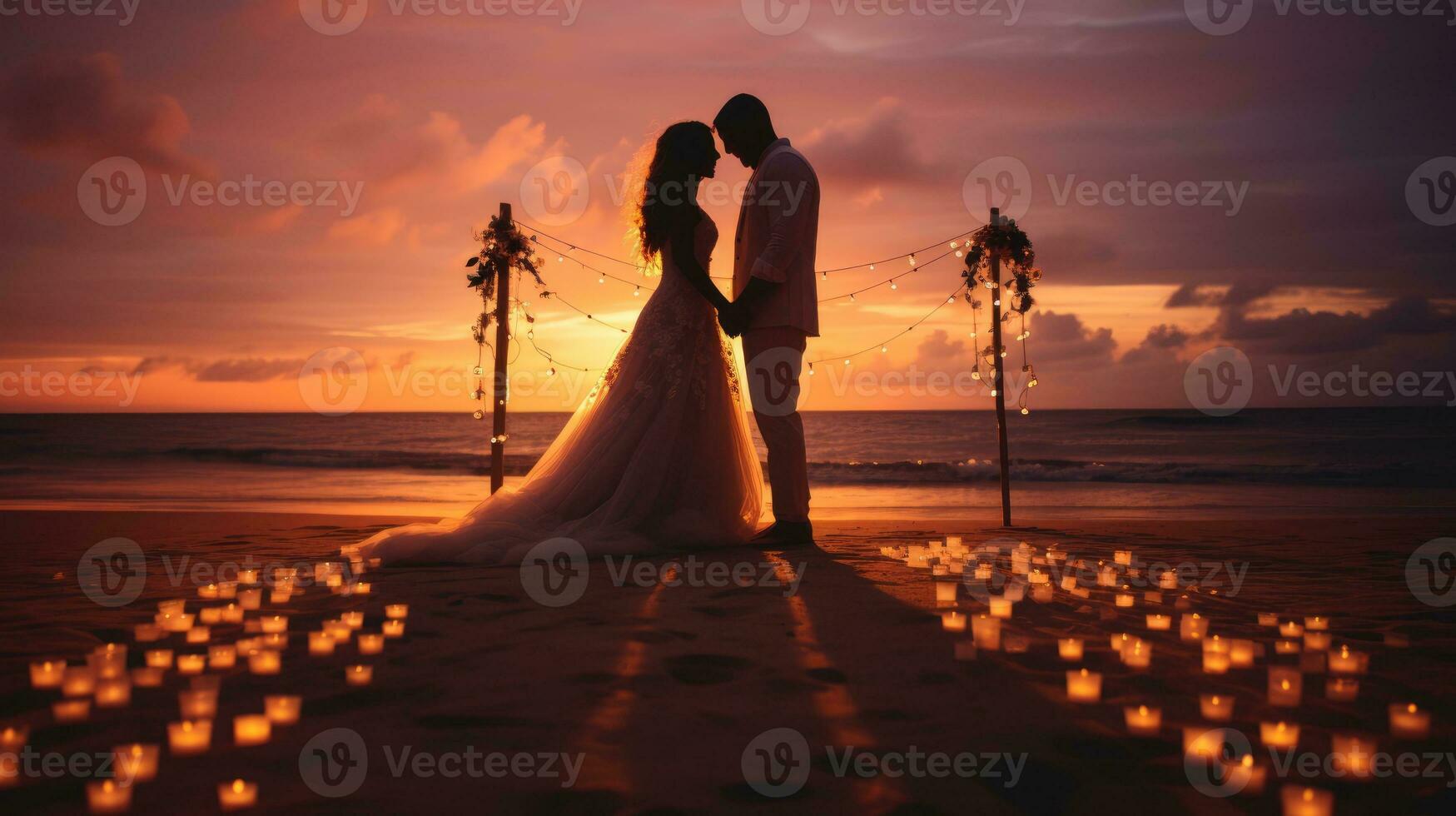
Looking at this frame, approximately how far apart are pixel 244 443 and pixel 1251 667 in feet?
114

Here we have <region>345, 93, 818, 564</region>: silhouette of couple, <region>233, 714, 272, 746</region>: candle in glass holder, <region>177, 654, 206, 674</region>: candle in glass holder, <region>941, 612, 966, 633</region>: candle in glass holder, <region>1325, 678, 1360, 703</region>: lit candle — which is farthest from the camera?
<region>345, 93, 818, 564</region>: silhouette of couple

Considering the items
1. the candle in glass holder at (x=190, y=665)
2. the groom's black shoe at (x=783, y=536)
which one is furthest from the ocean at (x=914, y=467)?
the candle in glass holder at (x=190, y=665)

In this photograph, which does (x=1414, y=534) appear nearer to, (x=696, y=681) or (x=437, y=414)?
(x=696, y=681)

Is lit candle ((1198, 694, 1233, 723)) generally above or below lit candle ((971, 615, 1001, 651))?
below

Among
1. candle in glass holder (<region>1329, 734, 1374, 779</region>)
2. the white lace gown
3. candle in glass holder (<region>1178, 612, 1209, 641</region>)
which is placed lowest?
candle in glass holder (<region>1329, 734, 1374, 779</region>)

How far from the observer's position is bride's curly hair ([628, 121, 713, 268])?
17.2ft

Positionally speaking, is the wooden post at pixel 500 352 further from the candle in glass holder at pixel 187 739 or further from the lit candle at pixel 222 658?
the candle in glass holder at pixel 187 739

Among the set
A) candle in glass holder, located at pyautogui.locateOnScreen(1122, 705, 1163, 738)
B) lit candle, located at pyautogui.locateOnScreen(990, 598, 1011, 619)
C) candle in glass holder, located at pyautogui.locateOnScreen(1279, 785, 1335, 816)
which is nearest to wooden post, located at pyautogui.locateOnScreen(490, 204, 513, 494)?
lit candle, located at pyautogui.locateOnScreen(990, 598, 1011, 619)

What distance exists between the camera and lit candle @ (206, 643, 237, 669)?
2.60 meters

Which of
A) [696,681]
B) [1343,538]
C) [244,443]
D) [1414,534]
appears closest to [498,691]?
[696,681]

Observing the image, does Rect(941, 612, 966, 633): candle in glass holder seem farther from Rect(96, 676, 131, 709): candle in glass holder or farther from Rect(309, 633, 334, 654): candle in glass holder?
Rect(96, 676, 131, 709): candle in glass holder

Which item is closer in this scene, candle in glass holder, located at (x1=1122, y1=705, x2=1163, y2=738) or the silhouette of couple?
candle in glass holder, located at (x1=1122, y1=705, x2=1163, y2=738)

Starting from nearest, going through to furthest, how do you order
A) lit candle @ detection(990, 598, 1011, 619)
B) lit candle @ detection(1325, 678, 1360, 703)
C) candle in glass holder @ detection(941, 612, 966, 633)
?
lit candle @ detection(1325, 678, 1360, 703) → candle in glass holder @ detection(941, 612, 966, 633) → lit candle @ detection(990, 598, 1011, 619)

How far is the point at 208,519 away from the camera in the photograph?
773cm
